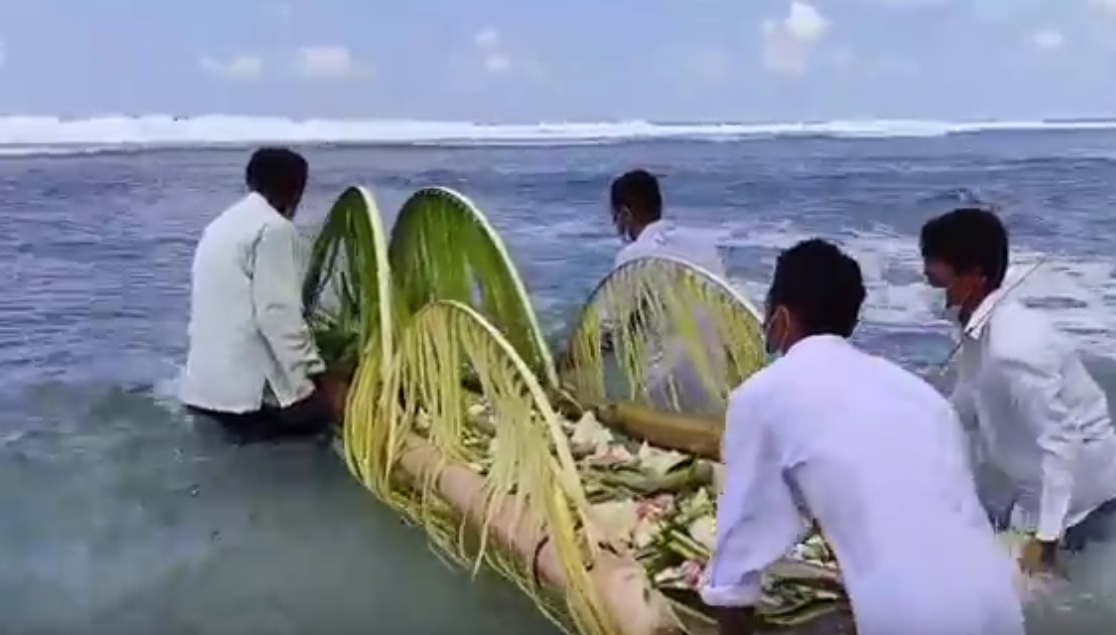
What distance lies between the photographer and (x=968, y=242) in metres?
1.88

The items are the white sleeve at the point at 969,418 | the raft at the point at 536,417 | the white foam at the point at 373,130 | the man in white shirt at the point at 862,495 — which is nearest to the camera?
the man in white shirt at the point at 862,495

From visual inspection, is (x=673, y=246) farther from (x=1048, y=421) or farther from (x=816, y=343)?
(x=816, y=343)

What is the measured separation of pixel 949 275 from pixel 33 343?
5.76ft

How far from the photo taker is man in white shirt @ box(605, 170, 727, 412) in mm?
2613

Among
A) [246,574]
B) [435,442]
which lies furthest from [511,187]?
[246,574]

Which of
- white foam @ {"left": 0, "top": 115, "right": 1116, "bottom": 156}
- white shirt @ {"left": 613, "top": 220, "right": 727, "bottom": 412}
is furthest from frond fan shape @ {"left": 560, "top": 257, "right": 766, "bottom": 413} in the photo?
white foam @ {"left": 0, "top": 115, "right": 1116, "bottom": 156}

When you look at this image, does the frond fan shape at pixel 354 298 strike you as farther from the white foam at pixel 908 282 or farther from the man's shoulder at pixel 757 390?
the man's shoulder at pixel 757 390

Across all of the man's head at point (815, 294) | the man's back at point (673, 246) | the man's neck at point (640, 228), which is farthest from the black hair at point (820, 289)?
the man's neck at point (640, 228)

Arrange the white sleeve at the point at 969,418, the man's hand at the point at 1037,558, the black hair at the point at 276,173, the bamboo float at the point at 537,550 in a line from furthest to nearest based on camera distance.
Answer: the black hair at the point at 276,173 < the white sleeve at the point at 969,418 < the man's hand at the point at 1037,558 < the bamboo float at the point at 537,550

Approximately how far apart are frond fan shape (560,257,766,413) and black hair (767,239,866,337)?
1.06m

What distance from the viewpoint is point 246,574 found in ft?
7.21

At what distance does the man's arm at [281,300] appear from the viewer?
276cm

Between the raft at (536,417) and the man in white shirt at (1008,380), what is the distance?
0.91ft

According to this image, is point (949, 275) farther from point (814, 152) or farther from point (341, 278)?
point (341, 278)
